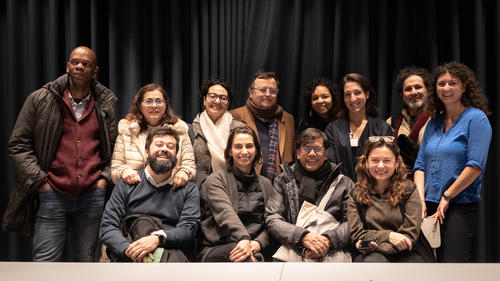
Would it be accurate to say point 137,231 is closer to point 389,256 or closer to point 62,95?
point 62,95

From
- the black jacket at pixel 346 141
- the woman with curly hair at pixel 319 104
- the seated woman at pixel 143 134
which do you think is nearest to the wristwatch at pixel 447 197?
the black jacket at pixel 346 141

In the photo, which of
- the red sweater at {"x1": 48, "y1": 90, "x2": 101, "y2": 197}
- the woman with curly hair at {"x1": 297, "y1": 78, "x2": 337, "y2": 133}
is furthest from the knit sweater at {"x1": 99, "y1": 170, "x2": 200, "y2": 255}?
the woman with curly hair at {"x1": 297, "y1": 78, "x2": 337, "y2": 133}

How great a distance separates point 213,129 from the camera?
3412 millimetres

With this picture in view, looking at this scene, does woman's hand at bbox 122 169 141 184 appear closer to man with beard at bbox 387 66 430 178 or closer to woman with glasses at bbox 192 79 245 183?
woman with glasses at bbox 192 79 245 183

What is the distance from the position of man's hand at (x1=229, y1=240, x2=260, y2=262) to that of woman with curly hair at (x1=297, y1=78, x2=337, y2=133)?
49.4 inches

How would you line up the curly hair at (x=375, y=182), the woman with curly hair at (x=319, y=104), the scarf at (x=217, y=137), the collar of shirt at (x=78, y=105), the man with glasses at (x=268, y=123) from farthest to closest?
the woman with curly hair at (x=319, y=104), the man with glasses at (x=268, y=123), the scarf at (x=217, y=137), the collar of shirt at (x=78, y=105), the curly hair at (x=375, y=182)

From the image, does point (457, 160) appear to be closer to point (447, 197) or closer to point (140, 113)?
point (447, 197)

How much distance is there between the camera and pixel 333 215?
2.92 metres

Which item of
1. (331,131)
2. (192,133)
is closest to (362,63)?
(331,131)

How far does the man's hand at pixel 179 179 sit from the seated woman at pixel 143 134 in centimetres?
2

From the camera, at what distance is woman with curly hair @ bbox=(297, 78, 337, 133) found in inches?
142

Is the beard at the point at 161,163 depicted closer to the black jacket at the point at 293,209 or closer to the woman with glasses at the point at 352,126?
the black jacket at the point at 293,209

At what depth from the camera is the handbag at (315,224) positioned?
277 cm

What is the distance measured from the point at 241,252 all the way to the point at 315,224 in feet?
1.60
